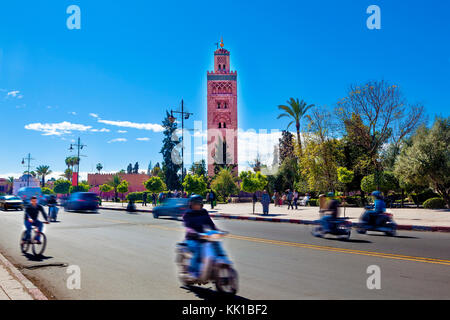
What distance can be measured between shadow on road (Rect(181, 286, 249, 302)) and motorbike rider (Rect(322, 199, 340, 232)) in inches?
277

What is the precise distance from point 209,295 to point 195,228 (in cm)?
110

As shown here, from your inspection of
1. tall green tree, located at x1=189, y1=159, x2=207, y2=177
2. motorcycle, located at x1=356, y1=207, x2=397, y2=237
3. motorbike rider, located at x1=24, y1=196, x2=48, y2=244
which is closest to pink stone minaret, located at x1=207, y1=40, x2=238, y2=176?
tall green tree, located at x1=189, y1=159, x2=207, y2=177

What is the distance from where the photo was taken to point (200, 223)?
6125 millimetres

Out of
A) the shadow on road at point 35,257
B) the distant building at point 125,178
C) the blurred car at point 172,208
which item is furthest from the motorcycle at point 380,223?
the distant building at point 125,178

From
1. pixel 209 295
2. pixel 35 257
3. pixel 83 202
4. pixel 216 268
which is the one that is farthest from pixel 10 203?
pixel 216 268

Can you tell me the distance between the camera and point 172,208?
22.4m

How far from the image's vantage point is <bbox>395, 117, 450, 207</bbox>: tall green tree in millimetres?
26047

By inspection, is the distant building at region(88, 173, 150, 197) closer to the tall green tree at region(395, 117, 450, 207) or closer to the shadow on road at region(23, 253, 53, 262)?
the tall green tree at region(395, 117, 450, 207)

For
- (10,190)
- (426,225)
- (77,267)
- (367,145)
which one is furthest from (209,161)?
(10,190)

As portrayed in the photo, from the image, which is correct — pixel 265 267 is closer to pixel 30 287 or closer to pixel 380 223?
pixel 30 287

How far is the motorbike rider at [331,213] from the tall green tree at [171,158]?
5778cm

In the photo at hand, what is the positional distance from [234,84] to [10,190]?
366 feet

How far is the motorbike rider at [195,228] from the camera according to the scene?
5824mm
